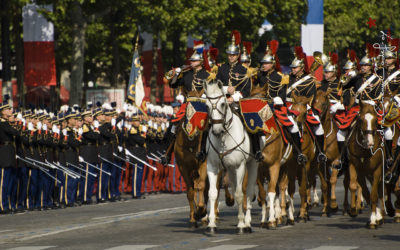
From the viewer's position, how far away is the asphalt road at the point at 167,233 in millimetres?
15094

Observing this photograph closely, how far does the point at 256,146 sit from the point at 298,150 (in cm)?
191

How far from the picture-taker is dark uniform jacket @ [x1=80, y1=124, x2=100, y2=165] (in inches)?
1013

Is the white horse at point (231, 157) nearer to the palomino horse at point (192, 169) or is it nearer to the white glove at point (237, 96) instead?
the white glove at point (237, 96)

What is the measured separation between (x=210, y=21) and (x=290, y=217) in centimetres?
2614

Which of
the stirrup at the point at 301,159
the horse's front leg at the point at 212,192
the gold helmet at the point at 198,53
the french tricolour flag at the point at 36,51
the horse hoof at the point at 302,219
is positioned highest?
the french tricolour flag at the point at 36,51

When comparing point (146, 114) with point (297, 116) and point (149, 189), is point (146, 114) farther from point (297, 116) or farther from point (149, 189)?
point (297, 116)

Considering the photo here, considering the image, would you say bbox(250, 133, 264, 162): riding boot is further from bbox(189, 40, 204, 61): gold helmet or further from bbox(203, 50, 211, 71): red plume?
bbox(189, 40, 204, 61): gold helmet

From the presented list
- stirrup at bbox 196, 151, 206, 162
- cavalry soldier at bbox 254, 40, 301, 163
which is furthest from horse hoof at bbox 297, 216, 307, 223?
stirrup at bbox 196, 151, 206, 162

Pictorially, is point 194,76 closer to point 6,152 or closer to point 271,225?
point 271,225

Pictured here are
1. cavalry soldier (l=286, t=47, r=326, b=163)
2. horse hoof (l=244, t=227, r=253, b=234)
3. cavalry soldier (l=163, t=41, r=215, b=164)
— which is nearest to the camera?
Result: horse hoof (l=244, t=227, r=253, b=234)

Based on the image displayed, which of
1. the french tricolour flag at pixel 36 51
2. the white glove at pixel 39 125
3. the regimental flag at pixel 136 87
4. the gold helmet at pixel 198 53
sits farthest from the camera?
the french tricolour flag at pixel 36 51

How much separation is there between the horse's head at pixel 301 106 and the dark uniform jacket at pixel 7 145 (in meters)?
6.51

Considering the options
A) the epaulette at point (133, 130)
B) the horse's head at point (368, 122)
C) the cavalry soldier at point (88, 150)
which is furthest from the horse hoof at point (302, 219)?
the epaulette at point (133, 130)

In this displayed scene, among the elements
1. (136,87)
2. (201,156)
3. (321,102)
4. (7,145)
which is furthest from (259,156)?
(136,87)
